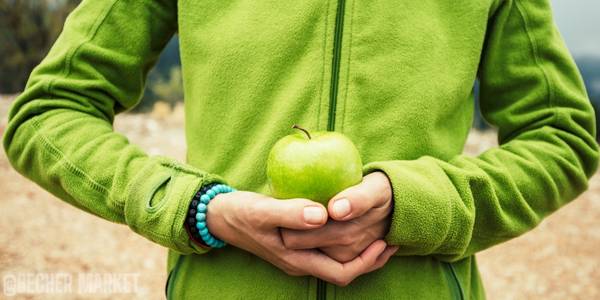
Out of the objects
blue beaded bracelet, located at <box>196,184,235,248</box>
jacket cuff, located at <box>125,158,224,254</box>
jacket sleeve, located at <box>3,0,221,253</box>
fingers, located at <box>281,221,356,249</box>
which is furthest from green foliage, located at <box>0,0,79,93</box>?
fingers, located at <box>281,221,356,249</box>

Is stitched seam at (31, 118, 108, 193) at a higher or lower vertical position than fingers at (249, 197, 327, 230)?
lower

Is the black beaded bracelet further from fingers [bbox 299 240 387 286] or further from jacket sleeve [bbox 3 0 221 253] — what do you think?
fingers [bbox 299 240 387 286]

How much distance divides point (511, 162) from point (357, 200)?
2.09 ft

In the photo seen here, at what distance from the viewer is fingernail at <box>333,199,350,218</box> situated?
1.33 metres

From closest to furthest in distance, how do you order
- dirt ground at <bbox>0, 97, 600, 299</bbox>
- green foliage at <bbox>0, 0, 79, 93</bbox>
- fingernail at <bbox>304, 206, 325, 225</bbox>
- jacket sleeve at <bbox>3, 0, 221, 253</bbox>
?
fingernail at <bbox>304, 206, 325, 225</bbox>, jacket sleeve at <bbox>3, 0, 221, 253</bbox>, dirt ground at <bbox>0, 97, 600, 299</bbox>, green foliage at <bbox>0, 0, 79, 93</bbox>

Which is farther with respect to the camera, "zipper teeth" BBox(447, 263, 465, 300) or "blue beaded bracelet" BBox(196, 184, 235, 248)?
"zipper teeth" BBox(447, 263, 465, 300)

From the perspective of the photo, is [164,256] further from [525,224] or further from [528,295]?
[525,224]

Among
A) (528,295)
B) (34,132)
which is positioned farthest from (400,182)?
(528,295)

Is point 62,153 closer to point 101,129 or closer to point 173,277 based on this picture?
point 101,129

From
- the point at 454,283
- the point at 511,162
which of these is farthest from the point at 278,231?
the point at 511,162

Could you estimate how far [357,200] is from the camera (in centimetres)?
134

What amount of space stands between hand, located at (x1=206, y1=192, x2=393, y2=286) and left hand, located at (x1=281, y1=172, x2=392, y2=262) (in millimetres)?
25

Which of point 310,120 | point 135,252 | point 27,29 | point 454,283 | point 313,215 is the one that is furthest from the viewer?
point 27,29

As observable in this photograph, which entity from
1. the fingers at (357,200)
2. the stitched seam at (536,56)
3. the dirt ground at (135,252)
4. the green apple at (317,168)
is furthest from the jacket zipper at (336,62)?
the dirt ground at (135,252)
